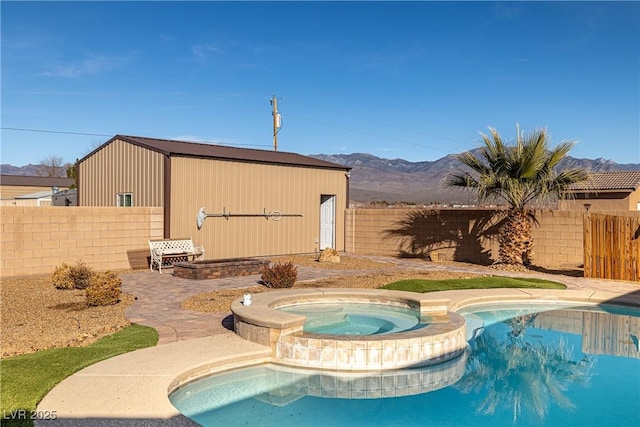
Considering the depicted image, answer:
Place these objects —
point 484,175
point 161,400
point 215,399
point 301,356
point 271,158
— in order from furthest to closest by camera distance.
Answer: point 271,158
point 484,175
point 301,356
point 215,399
point 161,400

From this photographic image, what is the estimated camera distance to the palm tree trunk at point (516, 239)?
1401cm

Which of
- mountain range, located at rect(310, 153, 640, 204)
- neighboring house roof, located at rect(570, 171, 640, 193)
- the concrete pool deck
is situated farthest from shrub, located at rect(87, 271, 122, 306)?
mountain range, located at rect(310, 153, 640, 204)

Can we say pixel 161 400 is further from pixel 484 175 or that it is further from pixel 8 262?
pixel 484 175

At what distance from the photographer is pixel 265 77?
3250 cm

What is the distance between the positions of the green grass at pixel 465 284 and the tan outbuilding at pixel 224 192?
707 cm

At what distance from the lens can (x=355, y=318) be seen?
8.16m

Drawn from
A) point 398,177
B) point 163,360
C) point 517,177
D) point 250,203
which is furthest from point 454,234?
point 398,177

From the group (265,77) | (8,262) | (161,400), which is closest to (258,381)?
(161,400)

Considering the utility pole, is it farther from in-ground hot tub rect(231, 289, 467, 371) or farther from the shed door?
in-ground hot tub rect(231, 289, 467, 371)

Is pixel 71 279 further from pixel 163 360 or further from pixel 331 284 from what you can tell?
pixel 163 360

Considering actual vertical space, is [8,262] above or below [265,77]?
below

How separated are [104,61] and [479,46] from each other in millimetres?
21120

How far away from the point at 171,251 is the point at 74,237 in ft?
8.44

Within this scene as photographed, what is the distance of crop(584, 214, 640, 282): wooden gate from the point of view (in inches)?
472
